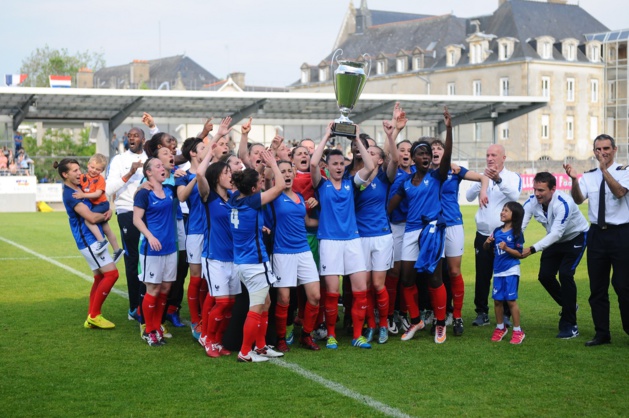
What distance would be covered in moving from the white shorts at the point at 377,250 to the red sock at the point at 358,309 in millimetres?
318

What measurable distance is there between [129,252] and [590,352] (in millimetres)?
5016

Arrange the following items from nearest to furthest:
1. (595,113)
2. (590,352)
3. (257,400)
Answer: (257,400)
(590,352)
(595,113)

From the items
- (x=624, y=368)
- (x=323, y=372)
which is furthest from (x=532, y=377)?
(x=323, y=372)

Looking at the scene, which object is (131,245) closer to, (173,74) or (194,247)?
(194,247)

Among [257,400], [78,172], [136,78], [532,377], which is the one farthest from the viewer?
[136,78]

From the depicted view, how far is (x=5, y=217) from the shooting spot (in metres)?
29.8

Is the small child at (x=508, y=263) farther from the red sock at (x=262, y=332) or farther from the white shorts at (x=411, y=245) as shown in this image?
the red sock at (x=262, y=332)

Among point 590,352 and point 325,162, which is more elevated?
point 325,162

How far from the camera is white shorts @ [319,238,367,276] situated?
822 centimetres

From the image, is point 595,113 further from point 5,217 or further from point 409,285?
point 409,285

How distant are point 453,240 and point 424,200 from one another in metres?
0.61

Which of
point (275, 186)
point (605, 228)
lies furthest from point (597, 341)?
point (275, 186)

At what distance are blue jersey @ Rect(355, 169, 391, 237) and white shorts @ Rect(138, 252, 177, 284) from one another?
1897 mm

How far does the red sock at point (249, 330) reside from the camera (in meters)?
7.66
